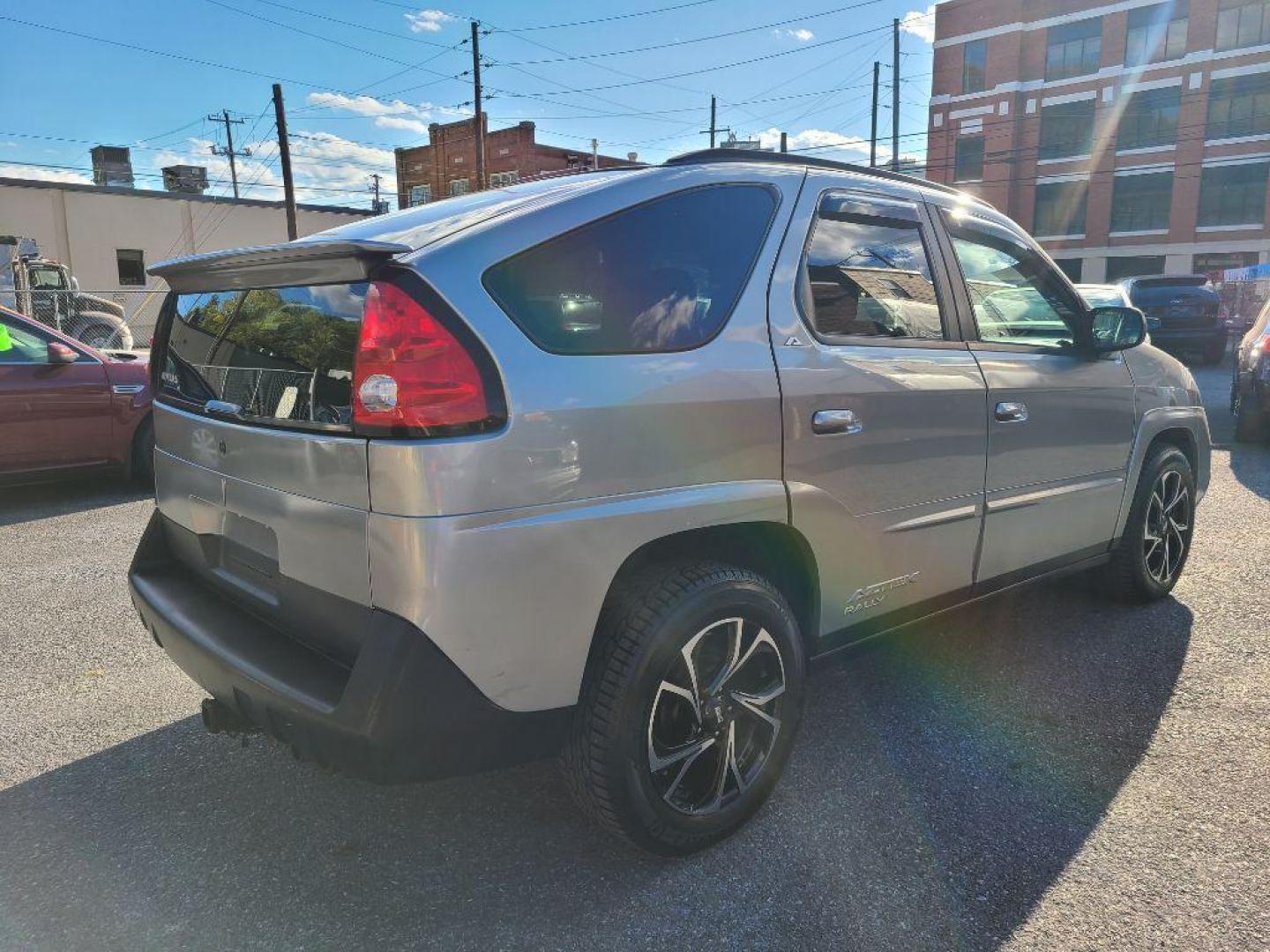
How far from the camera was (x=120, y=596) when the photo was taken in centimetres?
451

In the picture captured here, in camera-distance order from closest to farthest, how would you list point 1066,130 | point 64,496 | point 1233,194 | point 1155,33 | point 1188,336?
point 64,496 < point 1188,336 < point 1233,194 < point 1155,33 < point 1066,130

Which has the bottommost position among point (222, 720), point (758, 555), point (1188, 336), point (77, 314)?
point (222, 720)

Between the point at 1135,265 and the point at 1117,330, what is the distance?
47675 millimetres

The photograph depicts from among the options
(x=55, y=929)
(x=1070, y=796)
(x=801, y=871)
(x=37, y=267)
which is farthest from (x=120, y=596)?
(x=37, y=267)

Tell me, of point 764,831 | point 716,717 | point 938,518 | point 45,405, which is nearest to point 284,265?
point 716,717

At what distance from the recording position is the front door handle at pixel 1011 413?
3140mm

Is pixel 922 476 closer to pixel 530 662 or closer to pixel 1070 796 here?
pixel 1070 796

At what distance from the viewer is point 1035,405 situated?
10.9 feet

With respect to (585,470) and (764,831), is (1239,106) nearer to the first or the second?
(764,831)

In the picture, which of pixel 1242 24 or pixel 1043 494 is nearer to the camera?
pixel 1043 494

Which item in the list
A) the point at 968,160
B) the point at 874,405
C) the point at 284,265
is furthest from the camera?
the point at 968,160

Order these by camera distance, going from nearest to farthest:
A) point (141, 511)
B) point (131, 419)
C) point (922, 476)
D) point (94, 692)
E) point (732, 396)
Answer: point (732, 396), point (922, 476), point (94, 692), point (141, 511), point (131, 419)

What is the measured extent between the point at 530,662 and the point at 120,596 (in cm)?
343

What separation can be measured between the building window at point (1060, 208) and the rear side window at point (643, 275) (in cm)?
4920
